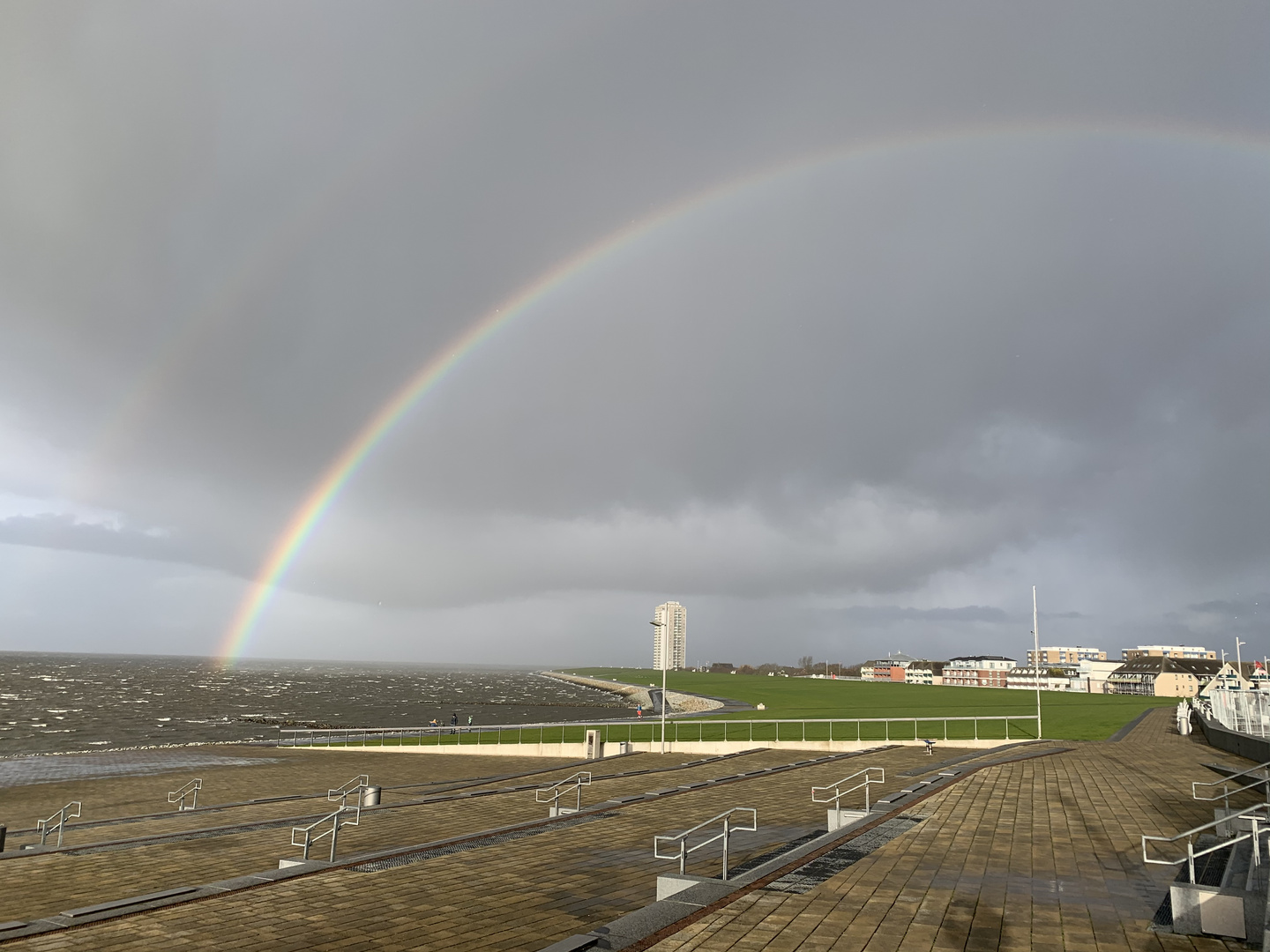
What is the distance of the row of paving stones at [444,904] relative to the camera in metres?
8.89

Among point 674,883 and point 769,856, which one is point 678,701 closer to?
point 769,856

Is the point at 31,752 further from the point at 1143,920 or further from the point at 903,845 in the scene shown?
the point at 1143,920

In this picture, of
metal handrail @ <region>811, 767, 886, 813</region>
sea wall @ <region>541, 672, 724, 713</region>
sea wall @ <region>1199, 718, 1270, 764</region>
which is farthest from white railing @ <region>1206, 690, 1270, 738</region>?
sea wall @ <region>541, 672, 724, 713</region>

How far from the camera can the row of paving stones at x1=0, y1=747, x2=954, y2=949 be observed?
8.89m

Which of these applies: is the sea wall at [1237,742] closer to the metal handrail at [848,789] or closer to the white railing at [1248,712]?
the white railing at [1248,712]

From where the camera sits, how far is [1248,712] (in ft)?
87.7

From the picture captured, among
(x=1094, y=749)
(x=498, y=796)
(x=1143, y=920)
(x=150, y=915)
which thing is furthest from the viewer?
(x=1094, y=749)

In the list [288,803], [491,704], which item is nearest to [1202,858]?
[288,803]

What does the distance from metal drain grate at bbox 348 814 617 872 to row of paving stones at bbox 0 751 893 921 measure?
1.48 metres

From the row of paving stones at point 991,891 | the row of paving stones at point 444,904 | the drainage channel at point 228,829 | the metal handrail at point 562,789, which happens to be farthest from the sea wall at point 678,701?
the row of paving stones at point 444,904

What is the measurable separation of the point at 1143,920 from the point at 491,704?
11812cm

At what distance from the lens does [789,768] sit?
26.3 metres

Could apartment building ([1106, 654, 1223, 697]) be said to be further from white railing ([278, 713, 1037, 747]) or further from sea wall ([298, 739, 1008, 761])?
sea wall ([298, 739, 1008, 761])

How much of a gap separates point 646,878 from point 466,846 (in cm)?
389
